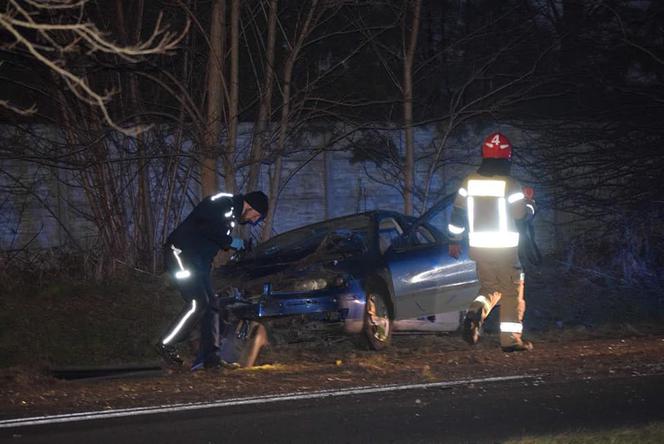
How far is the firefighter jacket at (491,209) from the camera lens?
29.9 ft

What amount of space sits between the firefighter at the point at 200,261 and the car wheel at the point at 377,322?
5.57 feet

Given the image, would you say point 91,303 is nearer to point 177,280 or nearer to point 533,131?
point 177,280

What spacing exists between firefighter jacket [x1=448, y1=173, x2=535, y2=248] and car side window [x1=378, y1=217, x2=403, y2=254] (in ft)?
4.07

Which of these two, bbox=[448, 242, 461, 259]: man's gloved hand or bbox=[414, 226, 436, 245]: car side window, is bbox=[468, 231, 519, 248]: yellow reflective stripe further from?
bbox=[414, 226, 436, 245]: car side window

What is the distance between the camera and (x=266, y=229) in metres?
14.5

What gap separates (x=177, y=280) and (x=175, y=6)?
5.35 meters

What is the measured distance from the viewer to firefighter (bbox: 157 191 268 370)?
894 cm

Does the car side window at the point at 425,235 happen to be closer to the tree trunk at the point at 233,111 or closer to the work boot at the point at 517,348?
the work boot at the point at 517,348

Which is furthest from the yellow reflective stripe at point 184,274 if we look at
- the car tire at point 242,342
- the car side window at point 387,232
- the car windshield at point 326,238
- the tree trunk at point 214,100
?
the tree trunk at point 214,100

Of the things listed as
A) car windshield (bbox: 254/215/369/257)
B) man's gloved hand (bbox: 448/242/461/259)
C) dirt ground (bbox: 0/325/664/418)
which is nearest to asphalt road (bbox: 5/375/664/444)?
dirt ground (bbox: 0/325/664/418)

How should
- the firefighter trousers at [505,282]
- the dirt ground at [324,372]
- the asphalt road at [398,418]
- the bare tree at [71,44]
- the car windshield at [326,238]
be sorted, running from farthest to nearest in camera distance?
the car windshield at [326,238] → the firefighter trousers at [505,282] → the dirt ground at [324,372] → the asphalt road at [398,418] → the bare tree at [71,44]

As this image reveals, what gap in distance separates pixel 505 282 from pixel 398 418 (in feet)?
10.1

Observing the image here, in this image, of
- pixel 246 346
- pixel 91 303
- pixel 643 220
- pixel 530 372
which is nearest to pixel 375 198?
pixel 643 220

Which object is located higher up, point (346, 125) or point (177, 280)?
point (346, 125)
